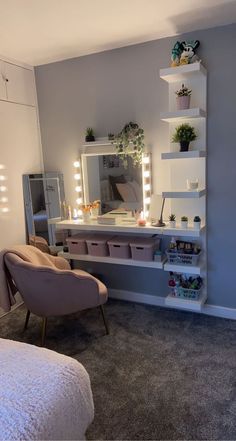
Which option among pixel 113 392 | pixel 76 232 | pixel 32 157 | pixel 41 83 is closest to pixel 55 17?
pixel 41 83

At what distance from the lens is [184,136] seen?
2.43 m

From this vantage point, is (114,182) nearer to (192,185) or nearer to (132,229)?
(132,229)

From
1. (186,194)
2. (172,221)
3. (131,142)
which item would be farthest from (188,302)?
(131,142)

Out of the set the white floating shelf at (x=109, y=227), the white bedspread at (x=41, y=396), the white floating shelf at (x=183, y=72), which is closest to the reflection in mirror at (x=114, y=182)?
the white floating shelf at (x=109, y=227)

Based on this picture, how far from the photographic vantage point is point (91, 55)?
2.87 meters

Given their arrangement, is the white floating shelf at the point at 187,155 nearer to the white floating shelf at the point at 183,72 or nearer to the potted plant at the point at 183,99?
the potted plant at the point at 183,99

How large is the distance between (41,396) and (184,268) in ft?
5.42

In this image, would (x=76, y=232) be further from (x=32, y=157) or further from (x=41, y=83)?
(x=41, y=83)

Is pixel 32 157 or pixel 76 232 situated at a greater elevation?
pixel 32 157

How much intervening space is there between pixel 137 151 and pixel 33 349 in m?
1.83

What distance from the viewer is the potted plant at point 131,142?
2.74 meters

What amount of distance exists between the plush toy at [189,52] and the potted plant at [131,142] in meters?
0.64

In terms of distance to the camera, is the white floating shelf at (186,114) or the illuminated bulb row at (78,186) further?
the illuminated bulb row at (78,186)

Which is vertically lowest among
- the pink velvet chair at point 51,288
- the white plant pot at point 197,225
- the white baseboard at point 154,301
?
the white baseboard at point 154,301
